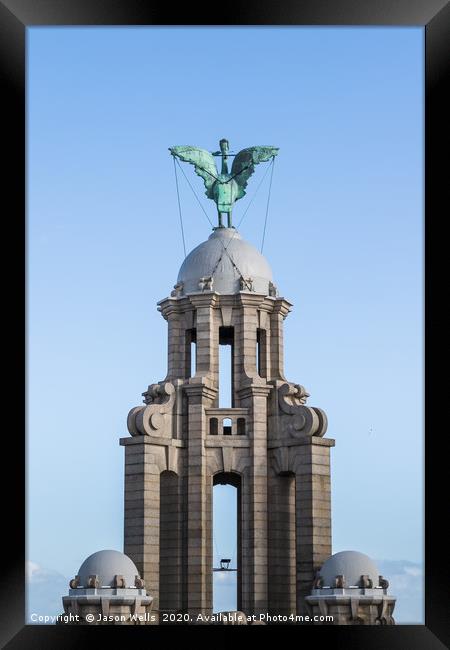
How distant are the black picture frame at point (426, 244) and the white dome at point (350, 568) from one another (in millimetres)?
18977

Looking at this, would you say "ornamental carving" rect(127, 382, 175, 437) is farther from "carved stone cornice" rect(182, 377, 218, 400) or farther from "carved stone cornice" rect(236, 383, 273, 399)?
"carved stone cornice" rect(236, 383, 273, 399)

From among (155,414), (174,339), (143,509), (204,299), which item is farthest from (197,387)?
(143,509)

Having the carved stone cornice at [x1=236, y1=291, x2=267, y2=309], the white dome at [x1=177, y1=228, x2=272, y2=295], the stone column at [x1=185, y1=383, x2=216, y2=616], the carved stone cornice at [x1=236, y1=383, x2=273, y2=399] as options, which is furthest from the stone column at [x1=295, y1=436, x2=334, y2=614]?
the white dome at [x1=177, y1=228, x2=272, y2=295]

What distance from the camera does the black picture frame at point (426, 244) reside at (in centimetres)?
2552

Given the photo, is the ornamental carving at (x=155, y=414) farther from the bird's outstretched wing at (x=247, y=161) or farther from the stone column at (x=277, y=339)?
the bird's outstretched wing at (x=247, y=161)

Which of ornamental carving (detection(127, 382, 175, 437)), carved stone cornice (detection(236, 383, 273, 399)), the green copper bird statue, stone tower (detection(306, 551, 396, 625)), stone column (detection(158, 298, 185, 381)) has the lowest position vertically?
stone tower (detection(306, 551, 396, 625))

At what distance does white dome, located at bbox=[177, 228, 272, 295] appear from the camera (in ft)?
169

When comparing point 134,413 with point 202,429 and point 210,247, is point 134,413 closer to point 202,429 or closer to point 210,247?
point 202,429

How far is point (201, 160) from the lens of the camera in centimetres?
5238

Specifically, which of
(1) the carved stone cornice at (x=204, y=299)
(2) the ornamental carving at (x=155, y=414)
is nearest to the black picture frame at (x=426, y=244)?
(2) the ornamental carving at (x=155, y=414)

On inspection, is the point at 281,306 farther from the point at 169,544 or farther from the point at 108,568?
the point at 108,568

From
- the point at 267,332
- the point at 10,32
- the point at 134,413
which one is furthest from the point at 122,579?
the point at 10,32

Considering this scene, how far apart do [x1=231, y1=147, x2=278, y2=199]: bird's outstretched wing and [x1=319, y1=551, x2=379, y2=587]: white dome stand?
15126 mm

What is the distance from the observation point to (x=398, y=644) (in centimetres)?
2567
